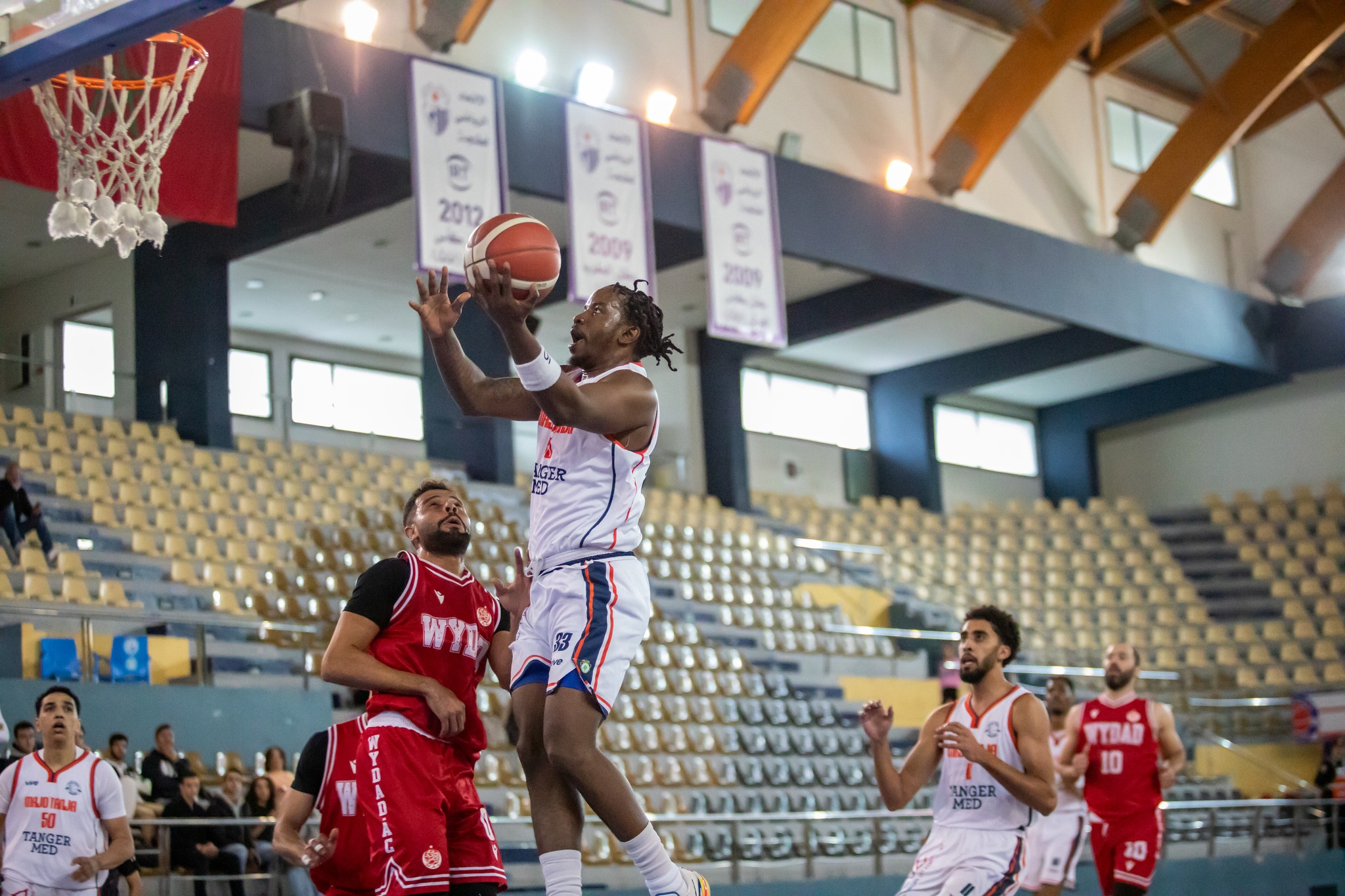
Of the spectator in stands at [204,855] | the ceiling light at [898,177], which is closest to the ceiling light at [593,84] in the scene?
the ceiling light at [898,177]

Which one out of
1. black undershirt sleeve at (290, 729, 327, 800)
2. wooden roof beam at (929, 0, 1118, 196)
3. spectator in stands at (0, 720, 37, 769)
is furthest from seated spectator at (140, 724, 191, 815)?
wooden roof beam at (929, 0, 1118, 196)

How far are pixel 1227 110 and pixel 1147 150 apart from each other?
11.8 ft

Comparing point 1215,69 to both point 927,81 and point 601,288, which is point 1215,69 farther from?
point 601,288

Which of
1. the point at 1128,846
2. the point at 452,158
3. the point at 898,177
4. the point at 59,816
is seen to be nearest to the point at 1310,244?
the point at 898,177

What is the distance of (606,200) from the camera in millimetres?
17016

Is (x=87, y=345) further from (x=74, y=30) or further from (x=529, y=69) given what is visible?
(x=74, y=30)

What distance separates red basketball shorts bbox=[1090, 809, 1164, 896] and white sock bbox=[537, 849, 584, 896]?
5.35 m

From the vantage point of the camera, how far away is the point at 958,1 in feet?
81.0

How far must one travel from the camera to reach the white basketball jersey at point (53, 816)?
7340 mm

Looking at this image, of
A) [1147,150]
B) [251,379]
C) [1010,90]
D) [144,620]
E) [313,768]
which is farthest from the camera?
[1147,150]

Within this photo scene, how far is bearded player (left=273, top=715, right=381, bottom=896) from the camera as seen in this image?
5410 millimetres

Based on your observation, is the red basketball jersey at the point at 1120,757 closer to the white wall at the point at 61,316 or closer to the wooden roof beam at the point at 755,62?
the wooden roof beam at the point at 755,62

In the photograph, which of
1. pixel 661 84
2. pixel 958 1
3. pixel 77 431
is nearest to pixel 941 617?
pixel 661 84

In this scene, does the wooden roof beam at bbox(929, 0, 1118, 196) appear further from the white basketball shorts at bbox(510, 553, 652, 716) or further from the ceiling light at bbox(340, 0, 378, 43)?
the white basketball shorts at bbox(510, 553, 652, 716)
